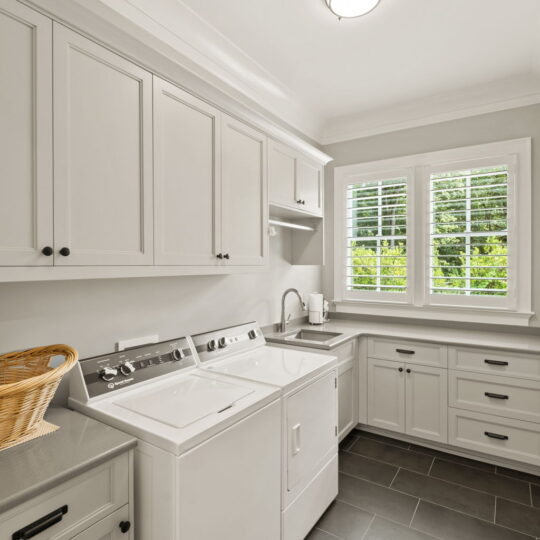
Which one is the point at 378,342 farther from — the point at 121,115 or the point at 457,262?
the point at 121,115

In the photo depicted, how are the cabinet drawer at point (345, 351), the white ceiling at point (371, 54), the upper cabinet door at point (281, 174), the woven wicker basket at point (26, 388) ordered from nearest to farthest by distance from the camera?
the woven wicker basket at point (26, 388) → the white ceiling at point (371, 54) → the upper cabinet door at point (281, 174) → the cabinet drawer at point (345, 351)

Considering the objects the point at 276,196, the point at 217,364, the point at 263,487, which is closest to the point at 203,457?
the point at 263,487

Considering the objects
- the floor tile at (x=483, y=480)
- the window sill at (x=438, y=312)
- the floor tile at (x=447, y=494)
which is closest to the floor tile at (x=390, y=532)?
the floor tile at (x=447, y=494)

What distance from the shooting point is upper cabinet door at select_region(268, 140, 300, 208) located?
Result: 7.78ft

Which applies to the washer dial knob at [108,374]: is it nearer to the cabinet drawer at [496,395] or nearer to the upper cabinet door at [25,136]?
the upper cabinet door at [25,136]

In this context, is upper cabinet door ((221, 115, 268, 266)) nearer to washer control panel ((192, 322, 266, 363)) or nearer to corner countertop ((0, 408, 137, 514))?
washer control panel ((192, 322, 266, 363))

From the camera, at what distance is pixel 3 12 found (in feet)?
3.55

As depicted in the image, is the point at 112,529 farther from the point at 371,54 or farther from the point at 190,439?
the point at 371,54

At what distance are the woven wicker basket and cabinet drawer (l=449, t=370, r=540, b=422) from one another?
2.56 meters

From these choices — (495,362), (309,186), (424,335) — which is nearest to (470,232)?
(424,335)

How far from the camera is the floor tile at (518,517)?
6.50ft

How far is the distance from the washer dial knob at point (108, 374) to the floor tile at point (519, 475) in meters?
2.60

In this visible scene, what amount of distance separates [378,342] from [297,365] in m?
1.20

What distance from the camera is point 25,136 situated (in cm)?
113
